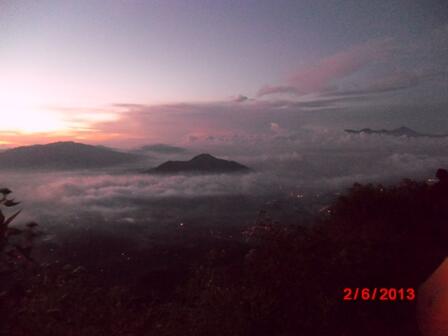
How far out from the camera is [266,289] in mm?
8750

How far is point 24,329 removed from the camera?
684cm

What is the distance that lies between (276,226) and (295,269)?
1298mm

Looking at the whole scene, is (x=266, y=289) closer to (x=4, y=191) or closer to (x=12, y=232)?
(x=12, y=232)

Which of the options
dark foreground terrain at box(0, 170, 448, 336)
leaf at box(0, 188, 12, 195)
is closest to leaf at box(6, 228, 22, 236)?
dark foreground terrain at box(0, 170, 448, 336)

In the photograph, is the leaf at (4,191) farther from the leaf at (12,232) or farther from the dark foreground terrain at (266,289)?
the dark foreground terrain at (266,289)

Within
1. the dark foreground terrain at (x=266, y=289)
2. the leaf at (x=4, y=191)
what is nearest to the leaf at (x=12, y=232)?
the dark foreground terrain at (x=266, y=289)

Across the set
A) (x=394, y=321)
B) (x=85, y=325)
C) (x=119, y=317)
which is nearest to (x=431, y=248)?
(x=394, y=321)

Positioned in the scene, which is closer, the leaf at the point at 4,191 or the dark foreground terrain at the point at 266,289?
the leaf at the point at 4,191

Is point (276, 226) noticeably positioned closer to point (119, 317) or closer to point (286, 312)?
point (286, 312)

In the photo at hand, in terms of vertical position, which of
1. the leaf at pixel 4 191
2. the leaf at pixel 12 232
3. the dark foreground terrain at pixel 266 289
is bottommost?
the dark foreground terrain at pixel 266 289

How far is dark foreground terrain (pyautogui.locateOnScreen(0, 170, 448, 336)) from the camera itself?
7.77 m

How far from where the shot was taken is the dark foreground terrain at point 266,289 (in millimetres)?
7770

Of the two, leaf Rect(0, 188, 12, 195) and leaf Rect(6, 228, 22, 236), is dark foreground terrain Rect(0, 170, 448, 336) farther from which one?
leaf Rect(0, 188, 12, 195)

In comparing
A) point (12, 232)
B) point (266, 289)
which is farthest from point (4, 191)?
point (266, 289)
